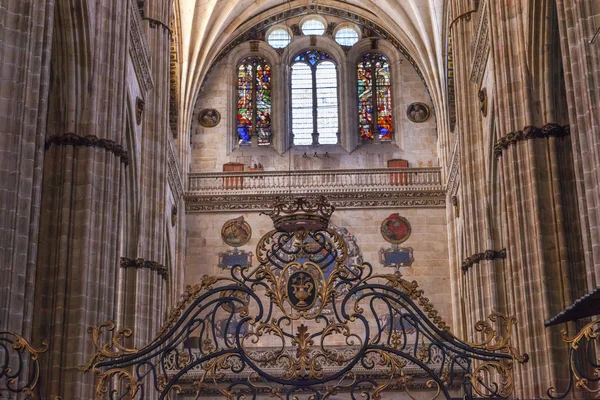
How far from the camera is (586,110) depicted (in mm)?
12422

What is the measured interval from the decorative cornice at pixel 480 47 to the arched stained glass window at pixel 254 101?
10.9m

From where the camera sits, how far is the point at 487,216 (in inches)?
893

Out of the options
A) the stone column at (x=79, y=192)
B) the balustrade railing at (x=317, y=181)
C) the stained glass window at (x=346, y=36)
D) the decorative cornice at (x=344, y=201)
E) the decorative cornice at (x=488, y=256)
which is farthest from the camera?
the stained glass window at (x=346, y=36)

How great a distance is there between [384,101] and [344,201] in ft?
13.4

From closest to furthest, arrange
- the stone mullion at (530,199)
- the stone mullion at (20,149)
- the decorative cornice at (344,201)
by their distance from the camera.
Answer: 1. the stone mullion at (20,149)
2. the stone mullion at (530,199)
3. the decorative cornice at (344,201)

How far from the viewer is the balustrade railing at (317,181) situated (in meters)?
31.6

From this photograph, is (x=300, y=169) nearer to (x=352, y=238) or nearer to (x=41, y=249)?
(x=352, y=238)

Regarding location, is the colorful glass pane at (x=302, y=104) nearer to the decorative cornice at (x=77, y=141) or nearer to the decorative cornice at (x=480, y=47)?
the decorative cornice at (x=480, y=47)

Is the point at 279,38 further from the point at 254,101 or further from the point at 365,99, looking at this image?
the point at 365,99

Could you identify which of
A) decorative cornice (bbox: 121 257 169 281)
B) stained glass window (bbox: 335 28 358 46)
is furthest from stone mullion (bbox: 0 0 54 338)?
stained glass window (bbox: 335 28 358 46)

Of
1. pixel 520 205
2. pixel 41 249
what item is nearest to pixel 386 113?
pixel 520 205

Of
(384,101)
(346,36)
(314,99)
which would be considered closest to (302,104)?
(314,99)

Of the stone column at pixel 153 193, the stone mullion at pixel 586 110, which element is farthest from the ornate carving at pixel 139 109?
the stone mullion at pixel 586 110

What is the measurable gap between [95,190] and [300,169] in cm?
1587
